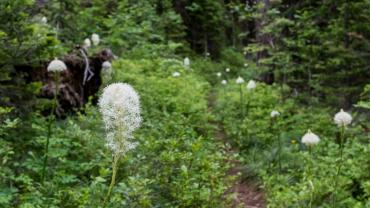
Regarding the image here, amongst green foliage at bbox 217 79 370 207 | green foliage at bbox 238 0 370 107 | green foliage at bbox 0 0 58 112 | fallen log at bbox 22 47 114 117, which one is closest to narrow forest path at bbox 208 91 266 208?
green foliage at bbox 217 79 370 207

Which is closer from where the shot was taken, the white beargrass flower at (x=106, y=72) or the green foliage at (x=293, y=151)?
the green foliage at (x=293, y=151)

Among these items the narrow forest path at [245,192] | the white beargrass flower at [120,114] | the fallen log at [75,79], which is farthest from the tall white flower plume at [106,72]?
the white beargrass flower at [120,114]

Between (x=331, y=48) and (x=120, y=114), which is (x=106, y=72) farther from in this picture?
(x=120, y=114)

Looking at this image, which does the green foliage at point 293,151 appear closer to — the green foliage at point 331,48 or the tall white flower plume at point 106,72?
the green foliage at point 331,48

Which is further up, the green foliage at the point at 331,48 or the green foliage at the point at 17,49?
the green foliage at the point at 17,49

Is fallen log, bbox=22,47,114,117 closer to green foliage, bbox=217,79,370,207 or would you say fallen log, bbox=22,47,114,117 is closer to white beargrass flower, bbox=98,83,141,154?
green foliage, bbox=217,79,370,207

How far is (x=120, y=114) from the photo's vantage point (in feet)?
9.27

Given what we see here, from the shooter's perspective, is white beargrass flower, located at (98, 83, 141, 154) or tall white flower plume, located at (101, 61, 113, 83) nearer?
white beargrass flower, located at (98, 83, 141, 154)

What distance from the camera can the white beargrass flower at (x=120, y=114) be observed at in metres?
2.83

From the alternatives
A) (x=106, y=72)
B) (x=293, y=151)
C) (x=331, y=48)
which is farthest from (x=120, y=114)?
(x=331, y=48)

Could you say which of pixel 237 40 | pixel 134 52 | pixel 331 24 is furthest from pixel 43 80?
pixel 237 40

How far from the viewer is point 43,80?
7.46 metres

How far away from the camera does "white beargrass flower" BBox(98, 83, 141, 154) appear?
2.83m

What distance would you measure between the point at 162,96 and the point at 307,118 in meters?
2.98
